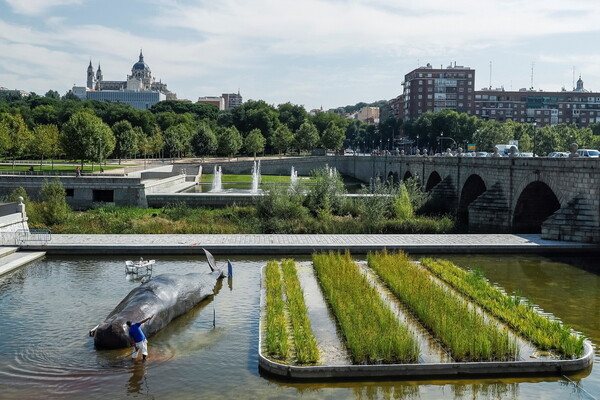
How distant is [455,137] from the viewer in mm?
116312

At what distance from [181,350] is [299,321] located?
3.10m

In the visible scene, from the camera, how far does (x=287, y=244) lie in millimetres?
29250

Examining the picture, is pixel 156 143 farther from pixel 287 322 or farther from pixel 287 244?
pixel 287 322

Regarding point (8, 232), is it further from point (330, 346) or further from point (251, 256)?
point (330, 346)

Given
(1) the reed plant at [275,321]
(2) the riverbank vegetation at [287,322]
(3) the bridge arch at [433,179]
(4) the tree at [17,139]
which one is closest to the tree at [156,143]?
(4) the tree at [17,139]

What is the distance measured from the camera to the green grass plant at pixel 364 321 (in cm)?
1468

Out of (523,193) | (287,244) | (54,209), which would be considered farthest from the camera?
(523,193)

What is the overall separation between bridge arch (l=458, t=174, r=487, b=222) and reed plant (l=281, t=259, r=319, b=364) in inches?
1007

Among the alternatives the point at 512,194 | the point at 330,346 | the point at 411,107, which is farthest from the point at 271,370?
the point at 411,107

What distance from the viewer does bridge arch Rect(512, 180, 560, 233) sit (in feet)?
121

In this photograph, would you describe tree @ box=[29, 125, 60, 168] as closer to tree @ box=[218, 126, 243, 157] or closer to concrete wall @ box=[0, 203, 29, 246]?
tree @ box=[218, 126, 243, 157]

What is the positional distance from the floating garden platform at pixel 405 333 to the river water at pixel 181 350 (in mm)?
332

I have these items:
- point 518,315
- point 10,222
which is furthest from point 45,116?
point 518,315

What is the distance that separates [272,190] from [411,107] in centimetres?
11486
